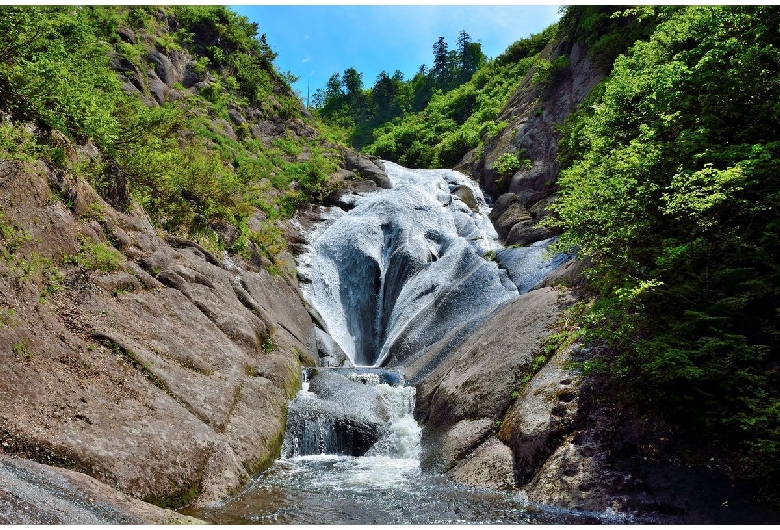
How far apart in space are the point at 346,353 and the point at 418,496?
1276 centimetres

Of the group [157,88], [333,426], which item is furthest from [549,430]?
[157,88]

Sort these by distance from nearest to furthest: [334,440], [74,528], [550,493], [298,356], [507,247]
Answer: [74,528]
[550,493]
[334,440]
[298,356]
[507,247]

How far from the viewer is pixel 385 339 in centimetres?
2312

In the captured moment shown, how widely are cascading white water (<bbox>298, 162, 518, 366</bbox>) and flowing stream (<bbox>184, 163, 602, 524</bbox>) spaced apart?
0.22ft

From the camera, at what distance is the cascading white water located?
2122 centimetres

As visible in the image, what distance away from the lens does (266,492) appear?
9.83 m

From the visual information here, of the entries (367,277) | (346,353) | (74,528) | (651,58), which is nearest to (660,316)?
(651,58)

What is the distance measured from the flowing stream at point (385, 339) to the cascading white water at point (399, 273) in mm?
67

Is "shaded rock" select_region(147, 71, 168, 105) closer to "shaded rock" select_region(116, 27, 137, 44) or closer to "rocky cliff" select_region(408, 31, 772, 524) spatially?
"shaded rock" select_region(116, 27, 137, 44)

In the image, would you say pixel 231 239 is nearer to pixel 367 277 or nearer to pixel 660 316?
pixel 367 277

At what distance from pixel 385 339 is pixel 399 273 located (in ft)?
12.8

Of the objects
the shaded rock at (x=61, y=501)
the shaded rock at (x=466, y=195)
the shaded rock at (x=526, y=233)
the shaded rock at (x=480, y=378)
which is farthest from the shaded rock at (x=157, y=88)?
the shaded rock at (x=61, y=501)

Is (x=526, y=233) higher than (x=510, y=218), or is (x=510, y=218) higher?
(x=510, y=218)

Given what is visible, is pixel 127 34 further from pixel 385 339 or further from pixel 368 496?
pixel 368 496
